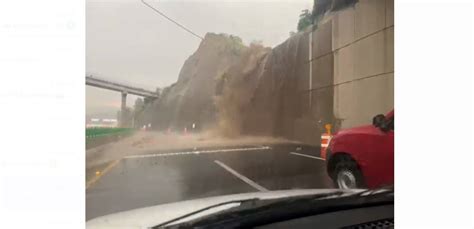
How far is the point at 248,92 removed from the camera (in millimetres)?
1708

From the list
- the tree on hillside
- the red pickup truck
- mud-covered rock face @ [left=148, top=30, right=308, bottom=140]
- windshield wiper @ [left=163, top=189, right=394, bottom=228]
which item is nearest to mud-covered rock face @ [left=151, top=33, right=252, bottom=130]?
mud-covered rock face @ [left=148, top=30, right=308, bottom=140]

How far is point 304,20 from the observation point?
1.70 metres

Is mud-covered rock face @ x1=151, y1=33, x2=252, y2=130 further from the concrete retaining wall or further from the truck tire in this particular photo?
the truck tire

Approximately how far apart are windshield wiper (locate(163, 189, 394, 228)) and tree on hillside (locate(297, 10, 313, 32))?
69 centimetres

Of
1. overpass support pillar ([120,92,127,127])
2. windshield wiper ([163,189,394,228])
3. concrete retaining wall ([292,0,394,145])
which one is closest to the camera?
windshield wiper ([163,189,394,228])

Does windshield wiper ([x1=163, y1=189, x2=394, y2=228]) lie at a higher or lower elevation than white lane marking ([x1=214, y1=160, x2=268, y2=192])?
lower

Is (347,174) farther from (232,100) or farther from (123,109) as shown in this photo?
(123,109)

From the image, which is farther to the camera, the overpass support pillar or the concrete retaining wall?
the concrete retaining wall

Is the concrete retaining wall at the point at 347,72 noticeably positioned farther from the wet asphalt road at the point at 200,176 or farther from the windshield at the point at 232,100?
the wet asphalt road at the point at 200,176

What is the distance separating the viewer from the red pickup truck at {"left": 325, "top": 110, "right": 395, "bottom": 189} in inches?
68.5

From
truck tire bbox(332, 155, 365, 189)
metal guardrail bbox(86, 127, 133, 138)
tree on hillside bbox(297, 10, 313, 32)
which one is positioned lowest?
truck tire bbox(332, 155, 365, 189)

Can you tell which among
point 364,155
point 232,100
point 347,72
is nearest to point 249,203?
point 232,100
